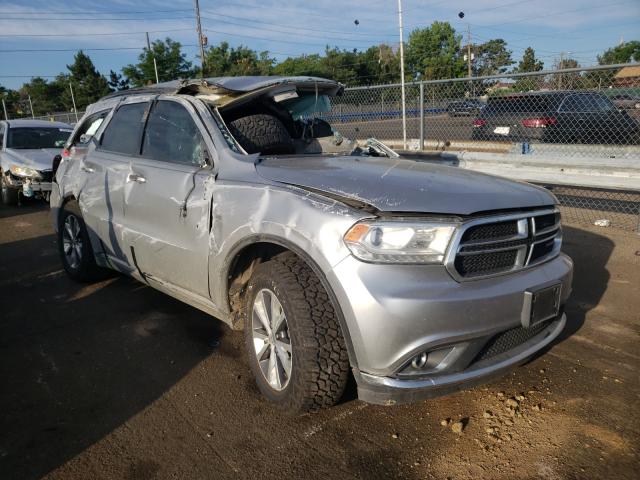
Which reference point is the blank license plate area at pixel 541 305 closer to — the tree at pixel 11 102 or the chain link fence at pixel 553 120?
the chain link fence at pixel 553 120

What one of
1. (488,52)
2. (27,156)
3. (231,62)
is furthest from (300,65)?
(27,156)

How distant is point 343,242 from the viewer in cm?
246

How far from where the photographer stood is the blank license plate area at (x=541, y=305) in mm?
2631

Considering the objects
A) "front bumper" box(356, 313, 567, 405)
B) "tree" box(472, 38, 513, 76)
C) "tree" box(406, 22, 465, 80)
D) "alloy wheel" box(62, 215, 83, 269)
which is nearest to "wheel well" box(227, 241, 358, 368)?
"front bumper" box(356, 313, 567, 405)

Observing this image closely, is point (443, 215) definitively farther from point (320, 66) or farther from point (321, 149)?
point (320, 66)

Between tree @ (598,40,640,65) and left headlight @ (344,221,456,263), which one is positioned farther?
tree @ (598,40,640,65)

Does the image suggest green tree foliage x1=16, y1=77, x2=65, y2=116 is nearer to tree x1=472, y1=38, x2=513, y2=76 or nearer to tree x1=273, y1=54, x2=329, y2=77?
tree x1=273, y1=54, x2=329, y2=77

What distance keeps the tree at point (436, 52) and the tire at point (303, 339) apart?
57.8m

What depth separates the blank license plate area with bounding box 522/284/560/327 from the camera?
2631 millimetres

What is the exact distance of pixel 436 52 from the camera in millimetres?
66812

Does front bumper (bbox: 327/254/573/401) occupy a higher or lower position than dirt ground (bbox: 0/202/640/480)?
higher

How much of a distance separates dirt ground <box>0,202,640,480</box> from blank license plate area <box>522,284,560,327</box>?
56 centimetres

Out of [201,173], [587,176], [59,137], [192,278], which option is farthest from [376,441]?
[59,137]

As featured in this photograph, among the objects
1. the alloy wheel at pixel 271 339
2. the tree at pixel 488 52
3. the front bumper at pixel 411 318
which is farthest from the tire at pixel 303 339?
the tree at pixel 488 52
